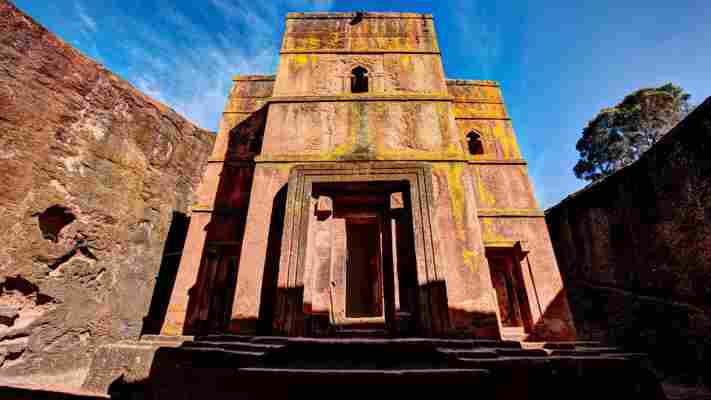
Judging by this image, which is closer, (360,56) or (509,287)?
(509,287)

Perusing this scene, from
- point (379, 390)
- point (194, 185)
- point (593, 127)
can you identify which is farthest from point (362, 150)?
point (593, 127)

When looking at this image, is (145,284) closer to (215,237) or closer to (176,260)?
(176,260)

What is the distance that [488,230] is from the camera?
7262 mm

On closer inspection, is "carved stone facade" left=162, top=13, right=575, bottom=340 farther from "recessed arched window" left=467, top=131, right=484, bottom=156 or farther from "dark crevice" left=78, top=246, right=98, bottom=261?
"dark crevice" left=78, top=246, right=98, bottom=261

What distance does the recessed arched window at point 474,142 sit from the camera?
8.74m

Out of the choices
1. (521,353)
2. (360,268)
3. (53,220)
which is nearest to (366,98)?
(521,353)

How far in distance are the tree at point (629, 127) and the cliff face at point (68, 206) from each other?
27.9 metres

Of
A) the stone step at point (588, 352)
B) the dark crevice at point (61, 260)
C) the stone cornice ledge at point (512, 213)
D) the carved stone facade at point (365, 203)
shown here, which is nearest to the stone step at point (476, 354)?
the stone step at point (588, 352)

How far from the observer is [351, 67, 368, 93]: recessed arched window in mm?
7539

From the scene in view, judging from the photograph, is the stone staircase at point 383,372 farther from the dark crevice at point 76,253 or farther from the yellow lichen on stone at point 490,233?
the yellow lichen on stone at point 490,233

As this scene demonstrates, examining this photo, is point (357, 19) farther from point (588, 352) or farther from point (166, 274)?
point (588, 352)

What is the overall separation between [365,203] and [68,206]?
5.58m

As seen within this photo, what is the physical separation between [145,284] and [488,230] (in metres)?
8.33

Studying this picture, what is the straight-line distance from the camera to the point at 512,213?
24.2 ft
